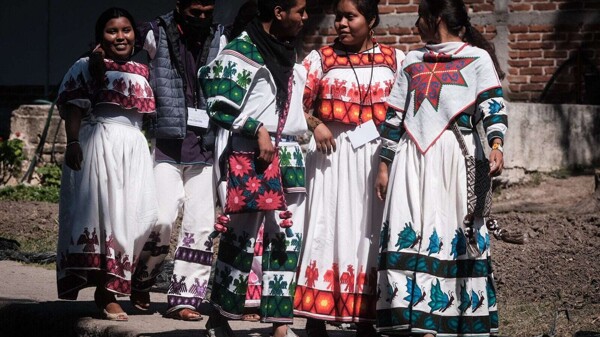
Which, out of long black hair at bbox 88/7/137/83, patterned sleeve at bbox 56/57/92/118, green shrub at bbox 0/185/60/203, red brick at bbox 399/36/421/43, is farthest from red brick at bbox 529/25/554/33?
patterned sleeve at bbox 56/57/92/118

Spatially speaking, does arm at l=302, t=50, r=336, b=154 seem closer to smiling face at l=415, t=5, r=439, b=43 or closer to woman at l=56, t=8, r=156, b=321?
smiling face at l=415, t=5, r=439, b=43

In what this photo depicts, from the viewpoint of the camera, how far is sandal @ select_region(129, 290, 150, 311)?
7.23 metres

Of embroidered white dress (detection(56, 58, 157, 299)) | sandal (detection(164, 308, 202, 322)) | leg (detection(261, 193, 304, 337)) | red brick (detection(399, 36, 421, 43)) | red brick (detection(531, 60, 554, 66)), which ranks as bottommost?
sandal (detection(164, 308, 202, 322))

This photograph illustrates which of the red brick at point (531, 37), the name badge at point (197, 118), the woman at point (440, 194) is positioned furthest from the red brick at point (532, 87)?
the woman at point (440, 194)

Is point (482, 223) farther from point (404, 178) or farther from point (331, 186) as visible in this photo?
point (331, 186)

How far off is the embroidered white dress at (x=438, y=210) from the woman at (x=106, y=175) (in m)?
1.62

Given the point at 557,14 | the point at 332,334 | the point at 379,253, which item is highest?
the point at 557,14

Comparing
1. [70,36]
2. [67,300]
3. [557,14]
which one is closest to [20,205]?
[70,36]

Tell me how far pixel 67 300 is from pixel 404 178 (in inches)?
102

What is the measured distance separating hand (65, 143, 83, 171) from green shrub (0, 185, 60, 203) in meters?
6.02

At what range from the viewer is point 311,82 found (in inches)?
254

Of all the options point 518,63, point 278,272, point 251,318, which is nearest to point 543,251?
point 251,318

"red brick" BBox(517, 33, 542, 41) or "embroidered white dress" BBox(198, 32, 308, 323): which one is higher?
"red brick" BBox(517, 33, 542, 41)

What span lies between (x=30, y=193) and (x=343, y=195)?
7.35 metres
